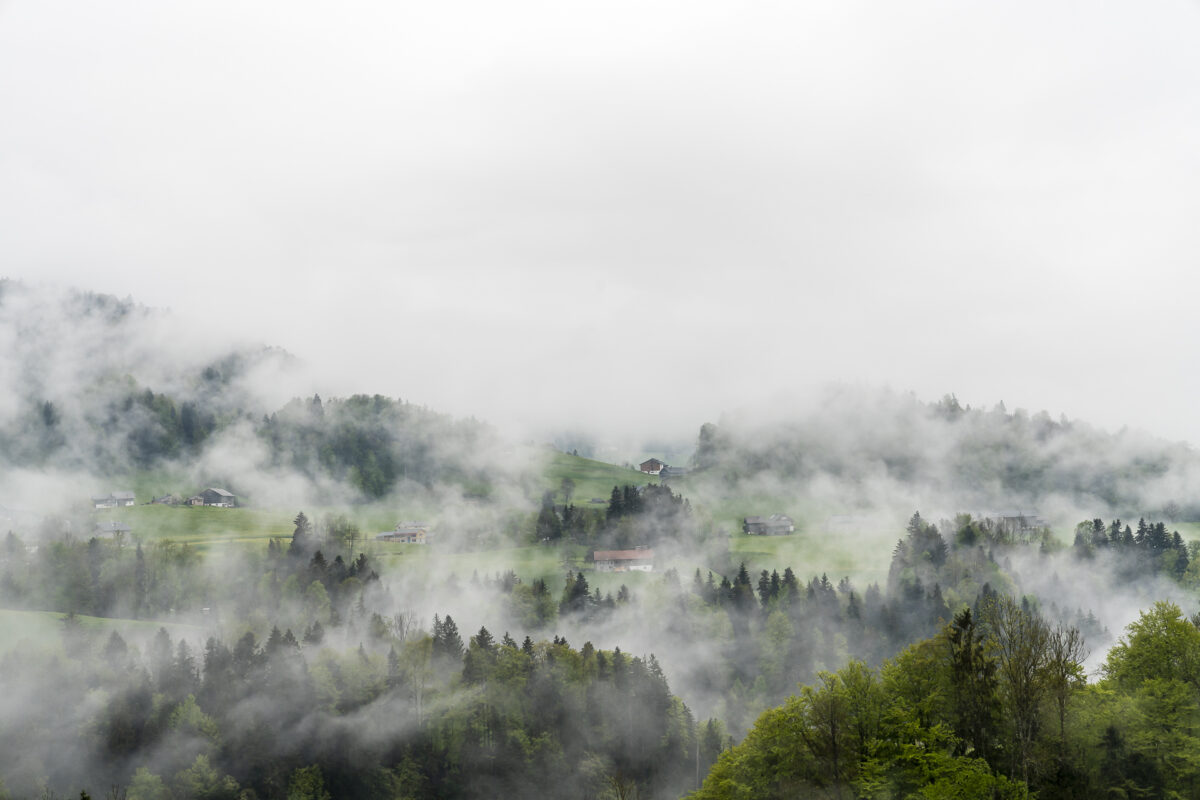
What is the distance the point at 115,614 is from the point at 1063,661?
180 m

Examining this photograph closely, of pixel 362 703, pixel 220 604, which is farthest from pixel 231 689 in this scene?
pixel 220 604

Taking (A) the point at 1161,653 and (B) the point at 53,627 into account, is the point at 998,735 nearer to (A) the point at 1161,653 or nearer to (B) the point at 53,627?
(A) the point at 1161,653

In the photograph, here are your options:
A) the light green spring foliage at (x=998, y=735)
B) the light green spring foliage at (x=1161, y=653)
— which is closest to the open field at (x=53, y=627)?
the light green spring foliage at (x=998, y=735)

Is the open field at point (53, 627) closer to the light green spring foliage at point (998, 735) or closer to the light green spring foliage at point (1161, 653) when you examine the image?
the light green spring foliage at point (998, 735)

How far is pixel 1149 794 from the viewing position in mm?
58031

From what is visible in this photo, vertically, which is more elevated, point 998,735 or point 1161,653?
point 1161,653

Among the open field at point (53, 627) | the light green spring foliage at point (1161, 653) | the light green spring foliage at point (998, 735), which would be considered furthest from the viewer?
the open field at point (53, 627)

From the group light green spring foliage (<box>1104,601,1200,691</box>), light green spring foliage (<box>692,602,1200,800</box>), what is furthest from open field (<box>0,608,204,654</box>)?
light green spring foliage (<box>1104,601,1200,691</box>)

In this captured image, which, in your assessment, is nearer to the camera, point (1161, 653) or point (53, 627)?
point (1161, 653)

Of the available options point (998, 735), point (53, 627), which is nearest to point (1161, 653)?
point (998, 735)

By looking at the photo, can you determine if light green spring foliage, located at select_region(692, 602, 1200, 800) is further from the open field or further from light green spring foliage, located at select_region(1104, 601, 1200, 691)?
the open field

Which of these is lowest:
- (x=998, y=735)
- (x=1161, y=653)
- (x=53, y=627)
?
(x=53, y=627)

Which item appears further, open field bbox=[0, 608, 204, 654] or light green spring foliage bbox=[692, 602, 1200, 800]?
open field bbox=[0, 608, 204, 654]

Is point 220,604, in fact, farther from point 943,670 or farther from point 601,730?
point 943,670
